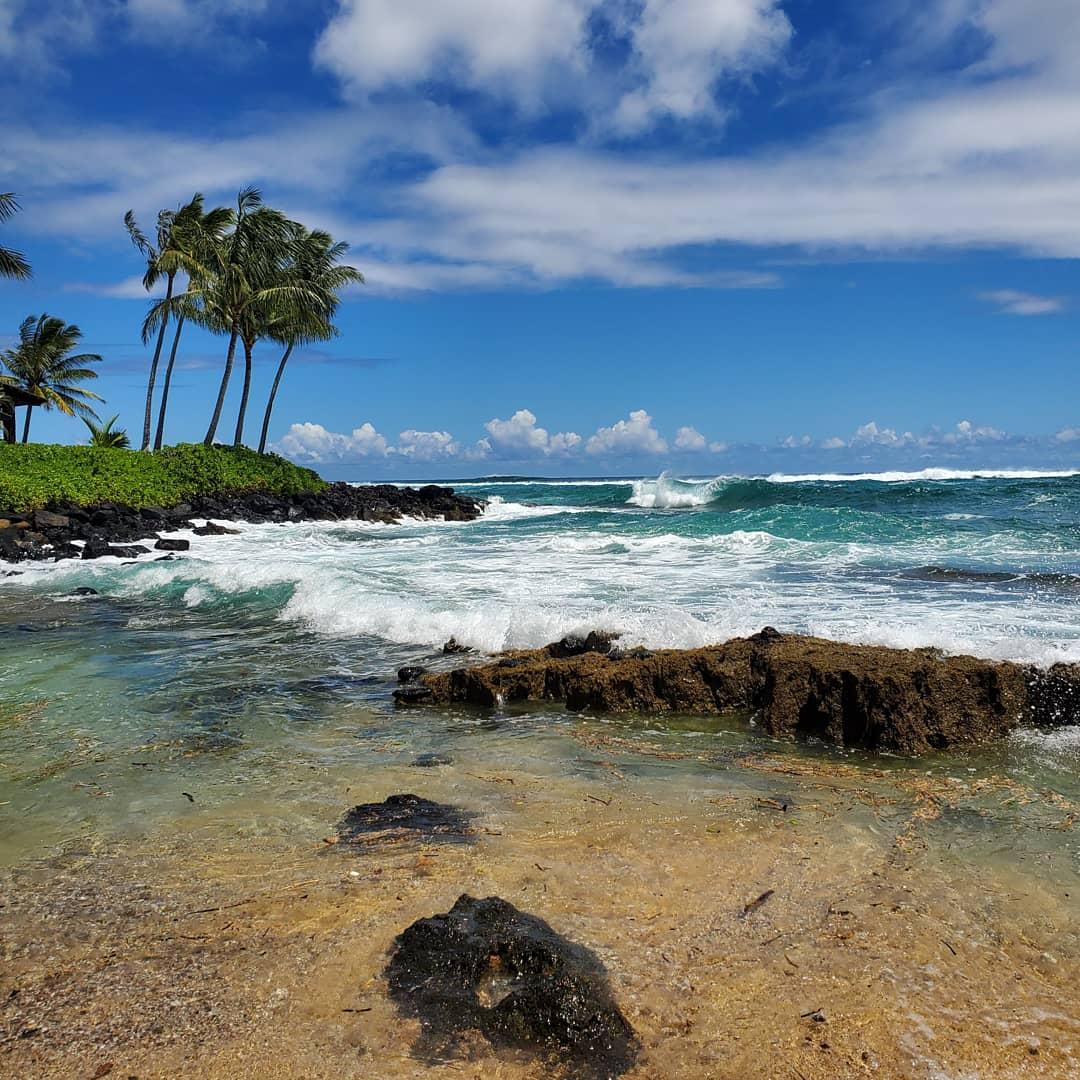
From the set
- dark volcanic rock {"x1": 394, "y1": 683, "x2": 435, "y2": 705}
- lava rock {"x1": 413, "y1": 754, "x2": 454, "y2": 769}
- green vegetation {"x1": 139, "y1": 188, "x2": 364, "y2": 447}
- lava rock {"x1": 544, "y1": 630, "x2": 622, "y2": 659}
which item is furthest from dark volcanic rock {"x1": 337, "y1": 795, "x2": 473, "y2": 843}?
green vegetation {"x1": 139, "y1": 188, "x2": 364, "y2": 447}

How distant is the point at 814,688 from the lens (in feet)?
17.7

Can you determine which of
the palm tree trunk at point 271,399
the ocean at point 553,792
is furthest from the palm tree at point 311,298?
the ocean at point 553,792

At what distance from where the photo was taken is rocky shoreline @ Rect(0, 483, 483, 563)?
17406 mm

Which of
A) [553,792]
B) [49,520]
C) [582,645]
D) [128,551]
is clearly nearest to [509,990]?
[553,792]

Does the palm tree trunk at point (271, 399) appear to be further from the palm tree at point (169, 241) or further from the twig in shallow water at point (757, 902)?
the twig in shallow water at point (757, 902)

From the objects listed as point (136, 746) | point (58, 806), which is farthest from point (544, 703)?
point (58, 806)

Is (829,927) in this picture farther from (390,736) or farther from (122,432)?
(122,432)

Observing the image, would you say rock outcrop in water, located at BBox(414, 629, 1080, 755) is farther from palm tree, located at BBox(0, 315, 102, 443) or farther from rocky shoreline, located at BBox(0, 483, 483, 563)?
palm tree, located at BBox(0, 315, 102, 443)

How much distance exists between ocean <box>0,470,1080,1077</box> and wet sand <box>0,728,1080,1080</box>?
0.02 m

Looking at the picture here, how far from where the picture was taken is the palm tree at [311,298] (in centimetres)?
3553

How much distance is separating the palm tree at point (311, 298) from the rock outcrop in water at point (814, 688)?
104 feet

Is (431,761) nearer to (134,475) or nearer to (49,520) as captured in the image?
(49,520)

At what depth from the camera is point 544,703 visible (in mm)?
6227

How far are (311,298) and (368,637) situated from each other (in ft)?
95.1
